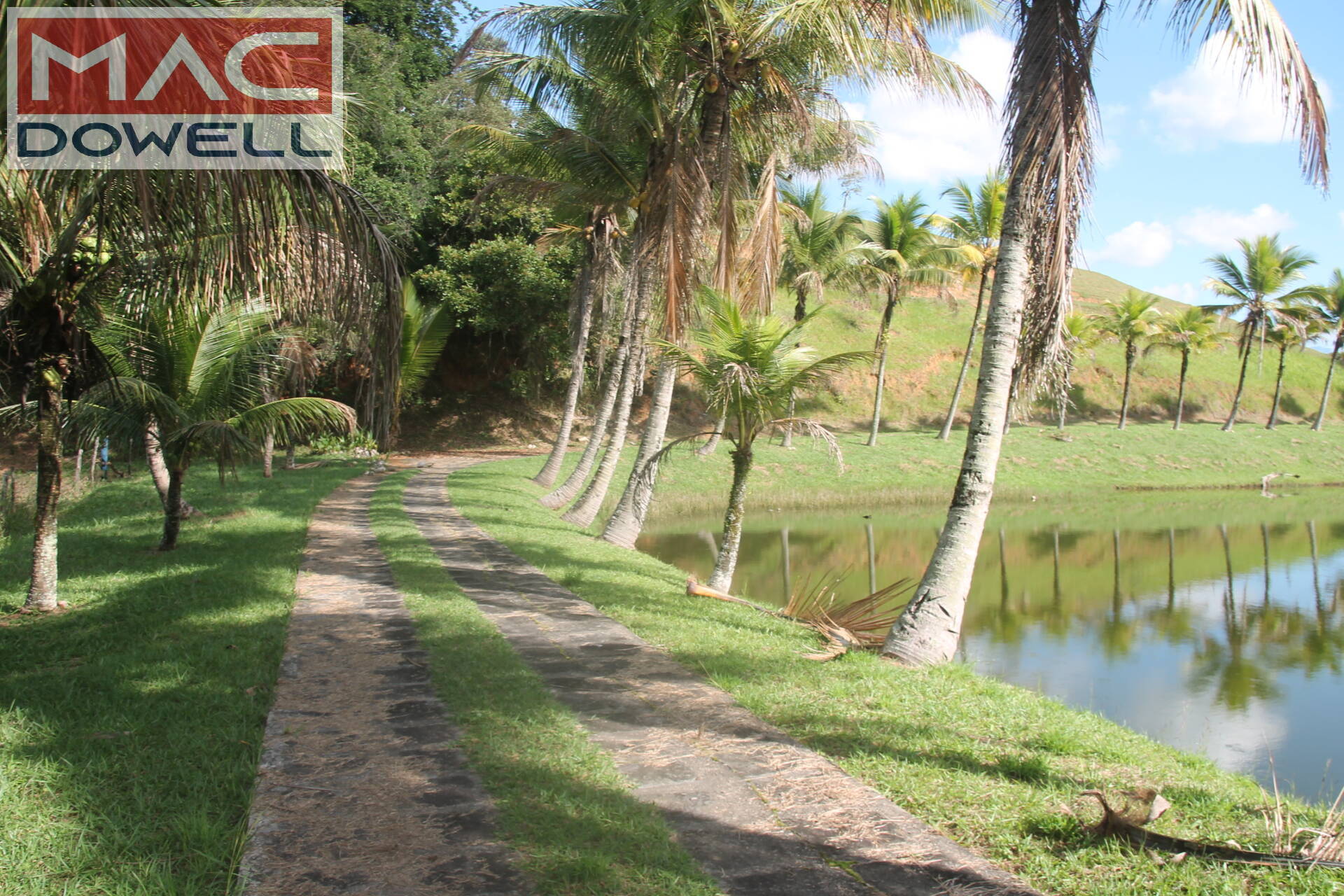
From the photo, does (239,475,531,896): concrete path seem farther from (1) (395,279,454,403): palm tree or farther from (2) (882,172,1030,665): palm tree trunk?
(1) (395,279,454,403): palm tree

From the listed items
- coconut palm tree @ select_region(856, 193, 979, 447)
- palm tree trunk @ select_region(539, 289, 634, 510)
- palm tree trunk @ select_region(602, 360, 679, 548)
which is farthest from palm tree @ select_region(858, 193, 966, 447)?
palm tree trunk @ select_region(602, 360, 679, 548)

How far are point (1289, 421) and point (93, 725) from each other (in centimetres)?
4896

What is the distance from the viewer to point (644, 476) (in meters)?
11.2

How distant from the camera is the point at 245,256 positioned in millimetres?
4680

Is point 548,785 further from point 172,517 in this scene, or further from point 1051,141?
point 172,517

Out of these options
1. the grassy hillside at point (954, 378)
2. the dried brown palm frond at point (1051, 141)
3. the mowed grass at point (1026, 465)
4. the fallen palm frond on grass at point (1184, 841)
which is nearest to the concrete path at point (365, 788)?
the fallen palm frond on grass at point (1184, 841)

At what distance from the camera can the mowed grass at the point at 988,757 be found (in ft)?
10.9

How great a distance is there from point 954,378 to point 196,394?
3627cm

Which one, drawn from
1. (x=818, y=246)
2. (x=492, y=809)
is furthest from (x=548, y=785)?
(x=818, y=246)

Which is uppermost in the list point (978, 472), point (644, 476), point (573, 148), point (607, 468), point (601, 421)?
point (573, 148)

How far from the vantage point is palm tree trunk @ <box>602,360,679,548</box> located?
1176cm

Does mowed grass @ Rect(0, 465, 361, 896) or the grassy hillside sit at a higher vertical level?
the grassy hillside

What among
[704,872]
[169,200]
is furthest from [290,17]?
[704,872]

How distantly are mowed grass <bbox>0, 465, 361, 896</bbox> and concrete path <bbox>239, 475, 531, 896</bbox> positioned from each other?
147mm
